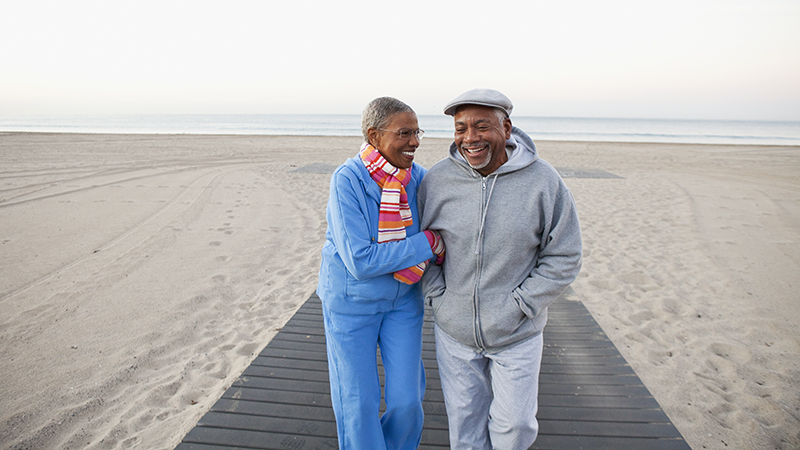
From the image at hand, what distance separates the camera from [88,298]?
4.55 meters

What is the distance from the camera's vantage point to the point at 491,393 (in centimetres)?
202

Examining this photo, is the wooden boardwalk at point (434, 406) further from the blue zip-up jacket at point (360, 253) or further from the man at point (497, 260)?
the blue zip-up jacket at point (360, 253)

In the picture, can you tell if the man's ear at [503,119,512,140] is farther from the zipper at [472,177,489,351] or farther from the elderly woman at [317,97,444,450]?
the elderly woman at [317,97,444,450]

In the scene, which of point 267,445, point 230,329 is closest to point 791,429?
point 267,445

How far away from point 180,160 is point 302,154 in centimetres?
486

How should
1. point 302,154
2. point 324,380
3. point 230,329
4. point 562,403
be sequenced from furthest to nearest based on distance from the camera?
point 302,154, point 230,329, point 324,380, point 562,403

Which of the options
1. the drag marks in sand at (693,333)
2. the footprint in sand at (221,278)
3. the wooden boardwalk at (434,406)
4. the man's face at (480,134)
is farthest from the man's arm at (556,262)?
the footprint in sand at (221,278)

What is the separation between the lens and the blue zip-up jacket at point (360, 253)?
1760 mm

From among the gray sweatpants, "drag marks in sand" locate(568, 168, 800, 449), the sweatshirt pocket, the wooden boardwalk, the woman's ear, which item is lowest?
"drag marks in sand" locate(568, 168, 800, 449)

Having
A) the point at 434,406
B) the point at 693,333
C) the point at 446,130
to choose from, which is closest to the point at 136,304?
the point at 434,406

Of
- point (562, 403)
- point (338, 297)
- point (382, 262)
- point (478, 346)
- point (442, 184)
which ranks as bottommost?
point (562, 403)

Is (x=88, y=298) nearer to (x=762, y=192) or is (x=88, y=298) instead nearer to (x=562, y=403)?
(x=562, y=403)

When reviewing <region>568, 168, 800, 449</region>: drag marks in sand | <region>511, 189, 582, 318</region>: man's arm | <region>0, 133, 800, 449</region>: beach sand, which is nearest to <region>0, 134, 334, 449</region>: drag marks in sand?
<region>0, 133, 800, 449</region>: beach sand

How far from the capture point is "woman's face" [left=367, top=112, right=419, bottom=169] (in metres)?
1.81
